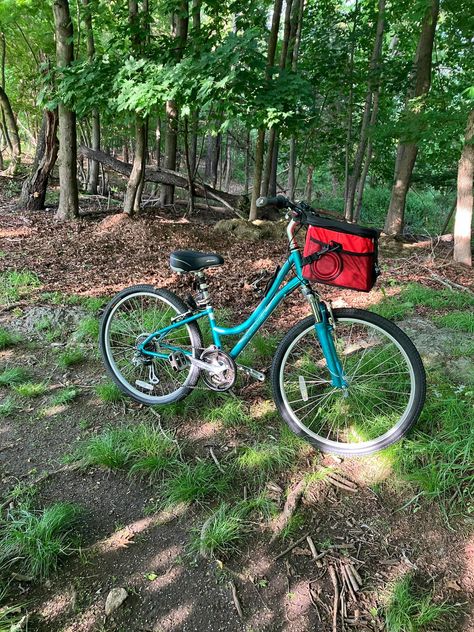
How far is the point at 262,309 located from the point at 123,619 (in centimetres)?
165

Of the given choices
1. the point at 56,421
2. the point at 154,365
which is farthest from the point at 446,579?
the point at 56,421

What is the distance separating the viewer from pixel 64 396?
9.30 ft

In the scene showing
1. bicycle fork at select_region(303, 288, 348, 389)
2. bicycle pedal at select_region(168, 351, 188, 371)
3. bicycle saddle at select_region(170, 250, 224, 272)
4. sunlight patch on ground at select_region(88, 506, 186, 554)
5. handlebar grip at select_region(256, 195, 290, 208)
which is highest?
handlebar grip at select_region(256, 195, 290, 208)

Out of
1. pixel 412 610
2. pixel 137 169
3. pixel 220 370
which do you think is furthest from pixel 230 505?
pixel 137 169

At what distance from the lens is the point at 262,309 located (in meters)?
2.48

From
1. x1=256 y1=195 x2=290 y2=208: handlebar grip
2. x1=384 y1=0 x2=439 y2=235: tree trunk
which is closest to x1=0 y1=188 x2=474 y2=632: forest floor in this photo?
x1=256 y1=195 x2=290 y2=208: handlebar grip

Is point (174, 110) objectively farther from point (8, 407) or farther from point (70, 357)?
point (8, 407)

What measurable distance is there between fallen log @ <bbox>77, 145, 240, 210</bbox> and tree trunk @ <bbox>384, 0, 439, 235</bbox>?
11.6ft

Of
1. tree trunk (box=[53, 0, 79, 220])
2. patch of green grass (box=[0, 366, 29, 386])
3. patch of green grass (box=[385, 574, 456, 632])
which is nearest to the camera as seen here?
patch of green grass (box=[385, 574, 456, 632])

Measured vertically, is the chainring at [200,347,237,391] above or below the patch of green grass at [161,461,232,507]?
above

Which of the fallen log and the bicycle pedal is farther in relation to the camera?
the fallen log

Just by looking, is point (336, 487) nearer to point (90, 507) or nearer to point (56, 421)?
point (90, 507)

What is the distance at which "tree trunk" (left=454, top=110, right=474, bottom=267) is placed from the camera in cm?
543

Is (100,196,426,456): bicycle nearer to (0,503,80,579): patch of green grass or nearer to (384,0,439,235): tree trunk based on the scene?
(0,503,80,579): patch of green grass
